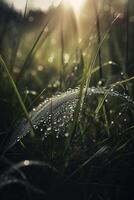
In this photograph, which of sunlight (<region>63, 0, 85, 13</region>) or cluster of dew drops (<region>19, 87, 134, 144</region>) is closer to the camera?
cluster of dew drops (<region>19, 87, 134, 144</region>)

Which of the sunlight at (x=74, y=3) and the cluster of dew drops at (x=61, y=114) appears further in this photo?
the sunlight at (x=74, y=3)

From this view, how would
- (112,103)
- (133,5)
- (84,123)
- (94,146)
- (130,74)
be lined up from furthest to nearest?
(133,5) < (130,74) < (112,103) < (84,123) < (94,146)

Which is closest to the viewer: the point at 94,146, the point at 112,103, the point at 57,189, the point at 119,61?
the point at 57,189

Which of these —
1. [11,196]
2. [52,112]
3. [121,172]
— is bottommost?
[121,172]

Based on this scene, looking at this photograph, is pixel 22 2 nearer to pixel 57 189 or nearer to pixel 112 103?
pixel 112 103

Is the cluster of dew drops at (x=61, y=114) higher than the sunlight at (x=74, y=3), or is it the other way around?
the sunlight at (x=74, y=3)

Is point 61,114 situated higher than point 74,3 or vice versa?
point 74,3

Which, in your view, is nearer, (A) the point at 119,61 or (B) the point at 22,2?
(B) the point at 22,2

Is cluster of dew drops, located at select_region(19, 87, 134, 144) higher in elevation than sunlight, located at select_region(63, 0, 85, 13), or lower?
lower

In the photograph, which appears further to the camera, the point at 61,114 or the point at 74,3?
the point at 74,3

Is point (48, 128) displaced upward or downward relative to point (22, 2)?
downward

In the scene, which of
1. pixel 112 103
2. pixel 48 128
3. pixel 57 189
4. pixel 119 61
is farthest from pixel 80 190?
pixel 119 61
